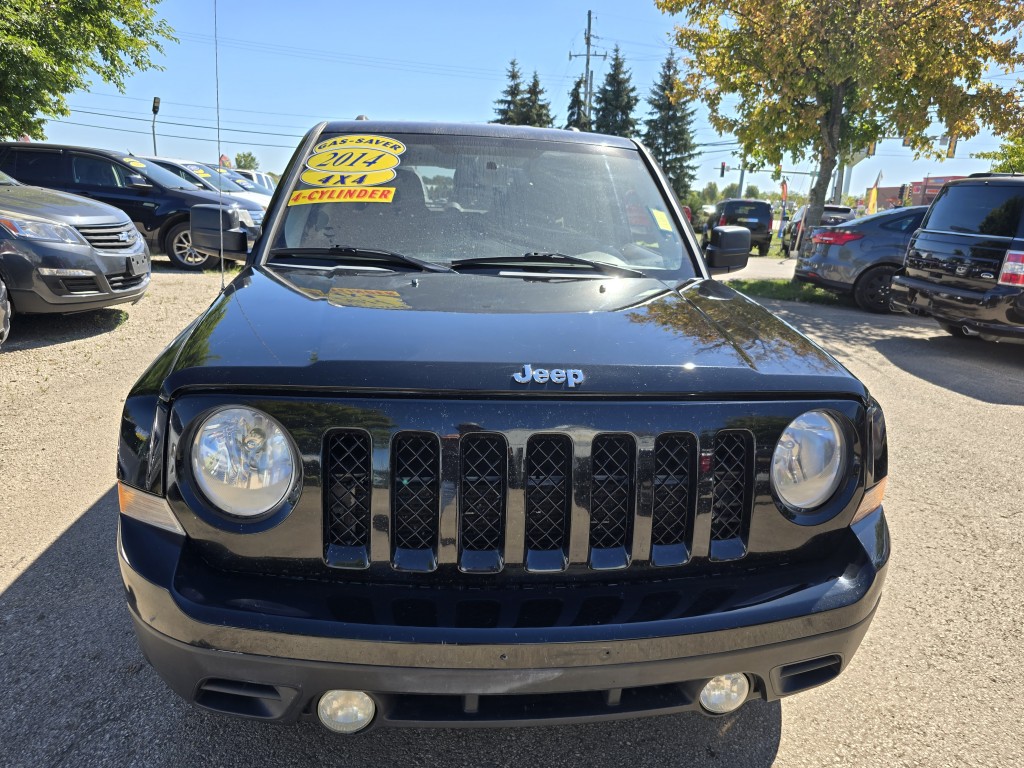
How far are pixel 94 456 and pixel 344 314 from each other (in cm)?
296

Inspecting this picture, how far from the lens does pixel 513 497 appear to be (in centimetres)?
163

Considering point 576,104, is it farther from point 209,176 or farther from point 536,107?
point 209,176

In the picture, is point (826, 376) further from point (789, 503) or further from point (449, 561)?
point (449, 561)

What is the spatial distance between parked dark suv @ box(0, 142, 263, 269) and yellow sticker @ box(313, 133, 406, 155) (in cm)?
779

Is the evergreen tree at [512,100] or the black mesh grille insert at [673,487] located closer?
the black mesh grille insert at [673,487]

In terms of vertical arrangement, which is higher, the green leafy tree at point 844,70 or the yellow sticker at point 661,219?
the green leafy tree at point 844,70

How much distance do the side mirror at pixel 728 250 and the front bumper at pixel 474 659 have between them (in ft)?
6.77

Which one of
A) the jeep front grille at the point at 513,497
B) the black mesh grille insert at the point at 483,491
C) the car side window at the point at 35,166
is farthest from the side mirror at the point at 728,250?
the car side window at the point at 35,166

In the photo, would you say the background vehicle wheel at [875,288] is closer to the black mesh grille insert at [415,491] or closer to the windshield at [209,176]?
the windshield at [209,176]

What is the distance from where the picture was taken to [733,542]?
69.3 inches

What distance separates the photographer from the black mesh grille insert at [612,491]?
1.68m

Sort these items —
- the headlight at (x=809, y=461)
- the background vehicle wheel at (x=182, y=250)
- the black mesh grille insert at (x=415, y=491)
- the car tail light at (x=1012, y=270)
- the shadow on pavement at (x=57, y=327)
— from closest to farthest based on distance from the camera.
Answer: the black mesh grille insert at (x=415, y=491) < the headlight at (x=809, y=461) < the shadow on pavement at (x=57, y=327) < the car tail light at (x=1012, y=270) < the background vehicle wheel at (x=182, y=250)

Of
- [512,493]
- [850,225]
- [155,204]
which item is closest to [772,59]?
[850,225]

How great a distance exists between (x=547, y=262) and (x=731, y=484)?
1.22 m
